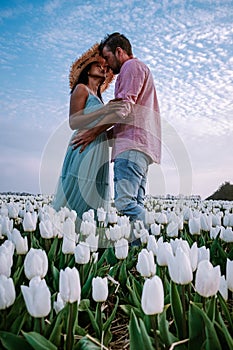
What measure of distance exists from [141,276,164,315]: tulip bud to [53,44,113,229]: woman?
11.4 feet

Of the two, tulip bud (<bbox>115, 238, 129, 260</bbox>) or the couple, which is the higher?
the couple

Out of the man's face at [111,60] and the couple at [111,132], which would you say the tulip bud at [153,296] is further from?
the man's face at [111,60]

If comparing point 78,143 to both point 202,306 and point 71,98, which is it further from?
point 202,306

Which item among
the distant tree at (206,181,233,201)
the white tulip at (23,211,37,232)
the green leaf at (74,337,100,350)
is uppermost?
the distant tree at (206,181,233,201)

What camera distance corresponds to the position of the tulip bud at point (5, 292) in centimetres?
138

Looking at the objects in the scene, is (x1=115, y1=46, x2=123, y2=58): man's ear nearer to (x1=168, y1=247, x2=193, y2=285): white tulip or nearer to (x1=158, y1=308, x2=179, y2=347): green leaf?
(x1=168, y1=247, x2=193, y2=285): white tulip

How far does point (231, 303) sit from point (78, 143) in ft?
10.0

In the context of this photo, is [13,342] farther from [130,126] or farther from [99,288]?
[130,126]

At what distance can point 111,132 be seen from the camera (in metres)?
4.96

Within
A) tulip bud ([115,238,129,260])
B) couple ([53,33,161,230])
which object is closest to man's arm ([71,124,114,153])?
couple ([53,33,161,230])

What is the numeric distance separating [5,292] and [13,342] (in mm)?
204

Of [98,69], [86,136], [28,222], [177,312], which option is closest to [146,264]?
[177,312]

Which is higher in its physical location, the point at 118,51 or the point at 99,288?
the point at 118,51

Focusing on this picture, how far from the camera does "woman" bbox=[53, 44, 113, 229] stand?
4.82 m
